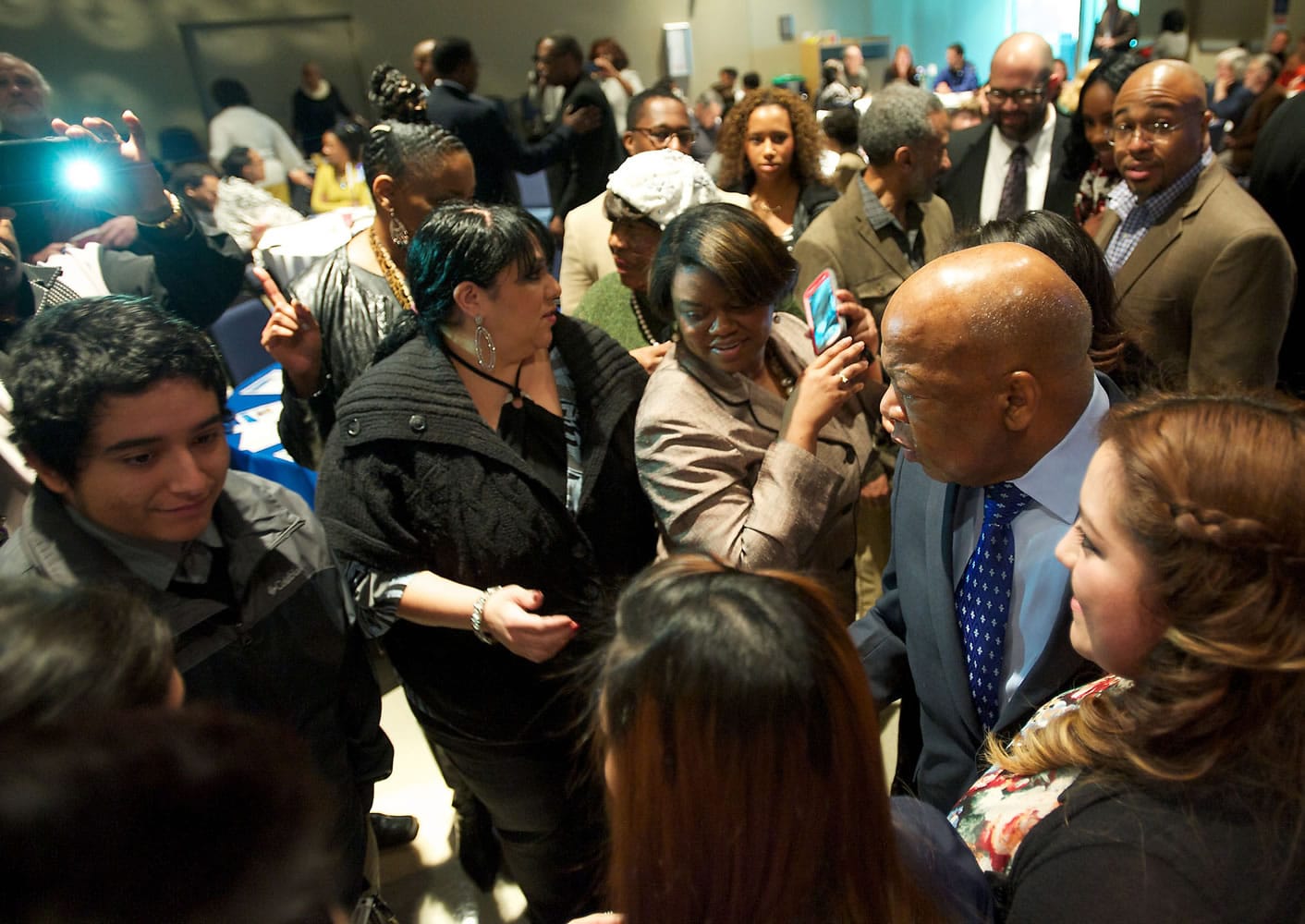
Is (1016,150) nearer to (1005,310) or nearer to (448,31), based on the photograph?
(1005,310)

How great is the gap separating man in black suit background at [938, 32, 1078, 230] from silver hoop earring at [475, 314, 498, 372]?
98.8 inches

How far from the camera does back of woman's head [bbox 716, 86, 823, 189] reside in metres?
3.40

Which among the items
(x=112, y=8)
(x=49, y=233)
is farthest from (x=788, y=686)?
(x=112, y=8)

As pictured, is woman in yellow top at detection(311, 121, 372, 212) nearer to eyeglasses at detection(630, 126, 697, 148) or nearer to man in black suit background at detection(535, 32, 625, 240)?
man in black suit background at detection(535, 32, 625, 240)

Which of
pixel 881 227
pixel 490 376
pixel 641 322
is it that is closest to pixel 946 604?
pixel 490 376

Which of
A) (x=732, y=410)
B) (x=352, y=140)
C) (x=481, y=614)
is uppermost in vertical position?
(x=352, y=140)

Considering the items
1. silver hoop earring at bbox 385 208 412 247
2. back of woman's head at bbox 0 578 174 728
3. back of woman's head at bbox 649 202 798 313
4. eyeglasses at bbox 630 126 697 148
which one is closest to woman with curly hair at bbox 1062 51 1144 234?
eyeglasses at bbox 630 126 697 148

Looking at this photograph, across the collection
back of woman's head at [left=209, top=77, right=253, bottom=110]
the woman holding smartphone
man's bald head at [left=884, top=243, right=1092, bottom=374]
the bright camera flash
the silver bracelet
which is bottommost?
the silver bracelet

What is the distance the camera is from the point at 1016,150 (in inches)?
141

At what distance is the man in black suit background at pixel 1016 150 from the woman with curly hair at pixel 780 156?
0.67m

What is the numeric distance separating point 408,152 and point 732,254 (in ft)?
3.67

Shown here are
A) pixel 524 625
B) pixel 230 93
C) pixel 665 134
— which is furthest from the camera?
pixel 230 93

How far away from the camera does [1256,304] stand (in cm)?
225

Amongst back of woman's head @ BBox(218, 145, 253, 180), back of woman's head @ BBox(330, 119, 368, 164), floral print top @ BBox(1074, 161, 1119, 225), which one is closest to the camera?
floral print top @ BBox(1074, 161, 1119, 225)
